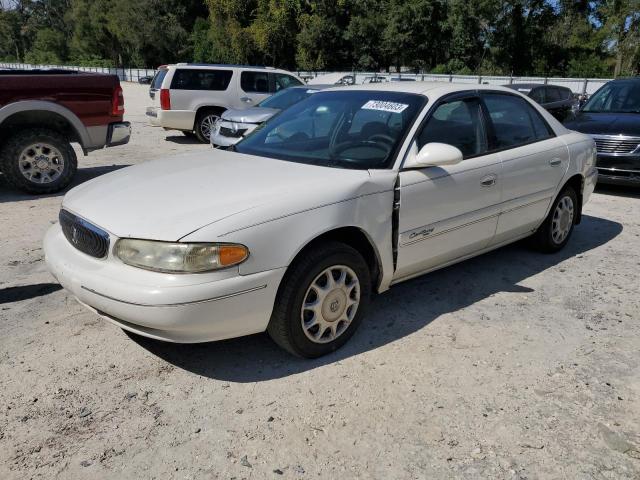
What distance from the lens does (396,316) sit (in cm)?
393

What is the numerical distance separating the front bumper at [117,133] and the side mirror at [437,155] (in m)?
5.55

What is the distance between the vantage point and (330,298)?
10.7 ft

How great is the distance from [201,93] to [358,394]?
425 inches

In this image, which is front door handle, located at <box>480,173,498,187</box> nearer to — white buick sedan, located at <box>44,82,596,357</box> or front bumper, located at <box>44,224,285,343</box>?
white buick sedan, located at <box>44,82,596,357</box>

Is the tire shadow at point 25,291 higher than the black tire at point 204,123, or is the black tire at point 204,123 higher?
the black tire at point 204,123

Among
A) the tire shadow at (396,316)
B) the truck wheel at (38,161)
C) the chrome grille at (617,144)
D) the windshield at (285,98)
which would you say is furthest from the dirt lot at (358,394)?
the windshield at (285,98)

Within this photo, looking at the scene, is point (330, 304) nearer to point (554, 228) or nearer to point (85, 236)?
point (85, 236)

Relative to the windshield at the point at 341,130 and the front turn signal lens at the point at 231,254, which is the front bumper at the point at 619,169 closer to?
the windshield at the point at 341,130

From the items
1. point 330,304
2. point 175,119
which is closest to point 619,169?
point 330,304

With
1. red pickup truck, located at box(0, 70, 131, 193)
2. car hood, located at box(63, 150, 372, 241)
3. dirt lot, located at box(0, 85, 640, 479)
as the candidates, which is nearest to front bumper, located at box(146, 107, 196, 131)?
red pickup truck, located at box(0, 70, 131, 193)

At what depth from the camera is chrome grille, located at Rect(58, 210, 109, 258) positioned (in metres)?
2.94

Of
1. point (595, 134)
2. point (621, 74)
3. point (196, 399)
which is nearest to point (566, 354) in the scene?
point (196, 399)

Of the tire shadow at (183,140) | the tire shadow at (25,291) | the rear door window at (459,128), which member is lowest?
the tire shadow at (25,291)

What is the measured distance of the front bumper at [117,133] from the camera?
7.71 m
